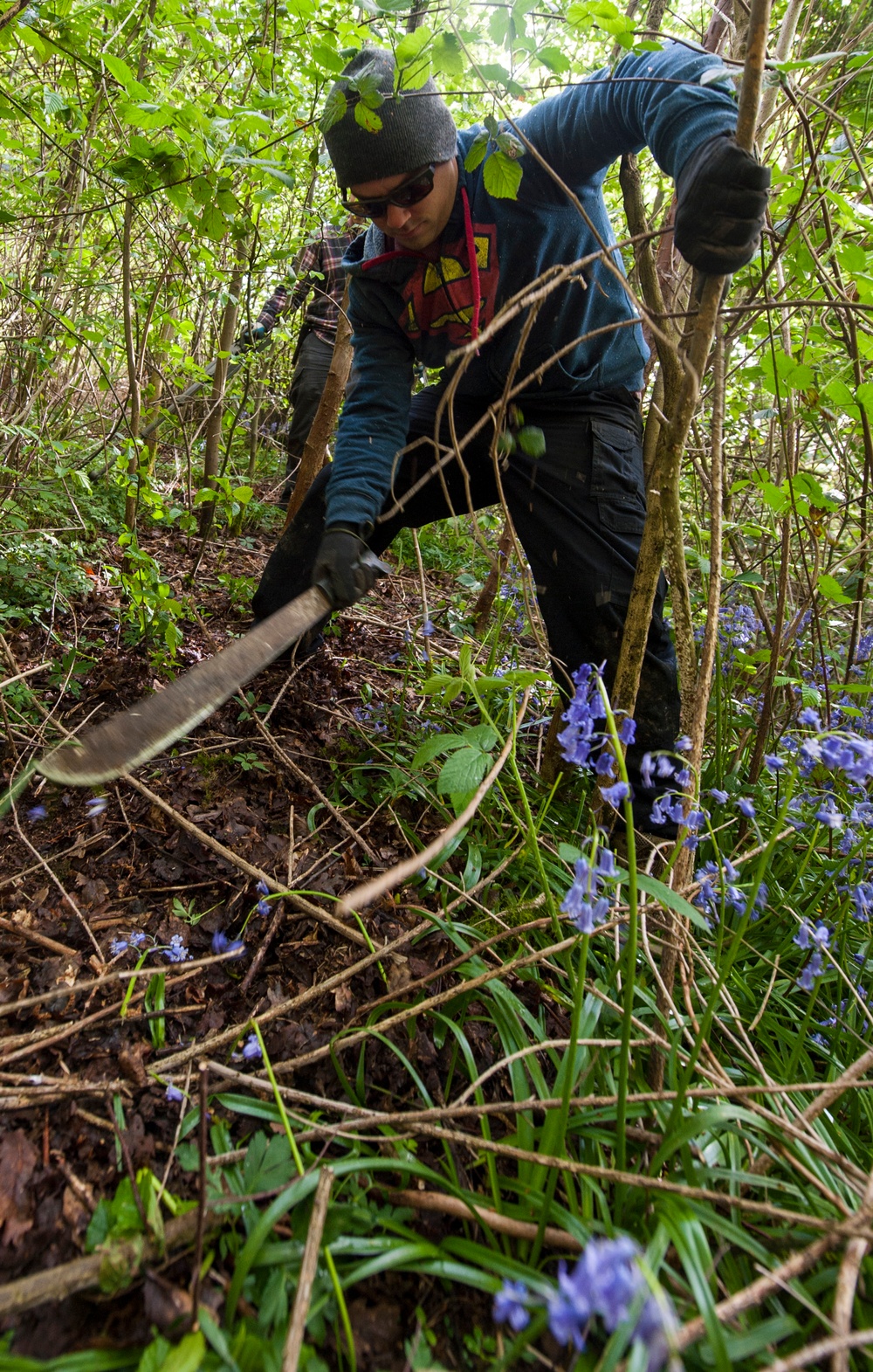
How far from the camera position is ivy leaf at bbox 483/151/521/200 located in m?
1.66

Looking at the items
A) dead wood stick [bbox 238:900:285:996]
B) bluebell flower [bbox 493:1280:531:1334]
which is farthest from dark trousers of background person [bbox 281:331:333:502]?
bluebell flower [bbox 493:1280:531:1334]

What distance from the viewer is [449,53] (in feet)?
4.73

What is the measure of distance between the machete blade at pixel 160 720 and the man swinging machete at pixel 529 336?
471 mm

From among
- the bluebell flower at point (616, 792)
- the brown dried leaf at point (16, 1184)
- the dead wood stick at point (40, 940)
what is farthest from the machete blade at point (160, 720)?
the bluebell flower at point (616, 792)

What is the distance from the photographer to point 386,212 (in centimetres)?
220

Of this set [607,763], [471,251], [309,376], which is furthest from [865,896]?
[309,376]

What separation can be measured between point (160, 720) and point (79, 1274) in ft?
3.18

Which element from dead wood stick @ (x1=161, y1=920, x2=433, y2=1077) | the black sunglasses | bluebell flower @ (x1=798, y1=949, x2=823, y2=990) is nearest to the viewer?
bluebell flower @ (x1=798, y1=949, x2=823, y2=990)

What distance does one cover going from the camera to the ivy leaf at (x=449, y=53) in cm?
143

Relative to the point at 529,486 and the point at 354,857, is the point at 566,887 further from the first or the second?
the point at 529,486

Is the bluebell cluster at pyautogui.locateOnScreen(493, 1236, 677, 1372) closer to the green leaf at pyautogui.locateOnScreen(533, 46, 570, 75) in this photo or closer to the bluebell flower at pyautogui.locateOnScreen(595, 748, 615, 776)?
the bluebell flower at pyautogui.locateOnScreen(595, 748, 615, 776)

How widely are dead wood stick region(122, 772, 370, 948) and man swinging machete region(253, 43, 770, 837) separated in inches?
30.0

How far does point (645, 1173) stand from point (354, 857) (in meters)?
1.14

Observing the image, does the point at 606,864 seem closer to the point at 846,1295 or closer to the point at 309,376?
the point at 846,1295
